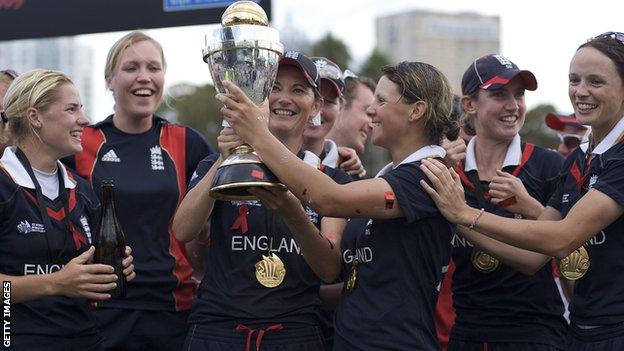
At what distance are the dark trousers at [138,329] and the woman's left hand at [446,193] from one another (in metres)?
1.99

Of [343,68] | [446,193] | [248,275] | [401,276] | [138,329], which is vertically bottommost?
[343,68]

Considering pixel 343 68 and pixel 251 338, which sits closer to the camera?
pixel 251 338

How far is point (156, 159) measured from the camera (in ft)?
18.7

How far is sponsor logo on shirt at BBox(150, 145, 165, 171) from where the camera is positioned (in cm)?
566

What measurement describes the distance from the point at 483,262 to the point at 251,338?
54.2 inches

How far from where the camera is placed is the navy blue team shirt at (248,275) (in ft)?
15.5

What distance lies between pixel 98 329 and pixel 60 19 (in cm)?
240

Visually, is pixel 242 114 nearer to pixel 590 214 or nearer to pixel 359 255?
pixel 359 255

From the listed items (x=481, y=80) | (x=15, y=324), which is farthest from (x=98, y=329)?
(x=481, y=80)

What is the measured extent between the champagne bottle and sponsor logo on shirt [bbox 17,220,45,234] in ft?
1.21

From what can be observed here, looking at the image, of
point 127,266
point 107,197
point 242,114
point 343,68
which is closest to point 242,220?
point 127,266

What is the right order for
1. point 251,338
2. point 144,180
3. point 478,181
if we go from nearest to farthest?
point 251,338, point 478,181, point 144,180

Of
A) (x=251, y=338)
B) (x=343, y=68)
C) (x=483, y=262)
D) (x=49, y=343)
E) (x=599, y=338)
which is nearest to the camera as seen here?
(x=599, y=338)

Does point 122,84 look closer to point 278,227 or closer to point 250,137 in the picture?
point 278,227
